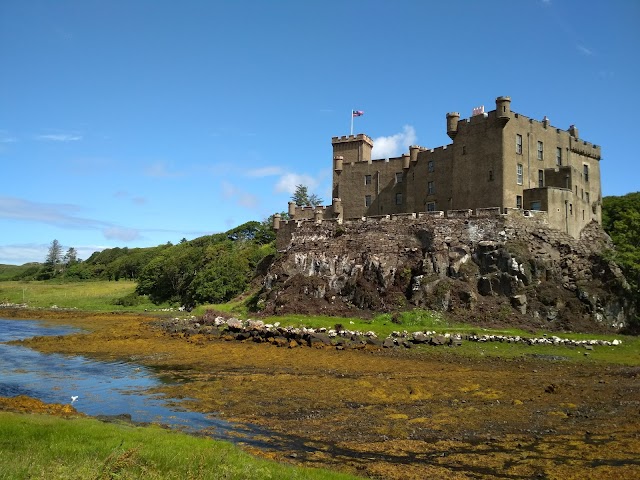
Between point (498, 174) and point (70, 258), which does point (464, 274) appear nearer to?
point (498, 174)

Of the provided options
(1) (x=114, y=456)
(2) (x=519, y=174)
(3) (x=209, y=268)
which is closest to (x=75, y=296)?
(3) (x=209, y=268)

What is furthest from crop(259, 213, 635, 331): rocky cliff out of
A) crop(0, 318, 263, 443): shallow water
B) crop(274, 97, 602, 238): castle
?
crop(0, 318, 263, 443): shallow water

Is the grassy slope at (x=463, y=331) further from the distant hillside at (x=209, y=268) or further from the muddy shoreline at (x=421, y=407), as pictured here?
the distant hillside at (x=209, y=268)

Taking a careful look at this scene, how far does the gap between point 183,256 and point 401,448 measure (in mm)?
85136

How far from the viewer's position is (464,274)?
48406 millimetres

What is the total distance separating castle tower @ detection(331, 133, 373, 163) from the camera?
69562 millimetres

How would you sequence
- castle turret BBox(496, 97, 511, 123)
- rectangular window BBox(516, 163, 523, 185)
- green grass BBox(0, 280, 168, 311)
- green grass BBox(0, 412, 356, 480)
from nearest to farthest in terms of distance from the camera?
1. green grass BBox(0, 412, 356, 480)
2. castle turret BBox(496, 97, 511, 123)
3. rectangular window BBox(516, 163, 523, 185)
4. green grass BBox(0, 280, 168, 311)

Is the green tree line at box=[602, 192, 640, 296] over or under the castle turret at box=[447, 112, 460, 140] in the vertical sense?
under

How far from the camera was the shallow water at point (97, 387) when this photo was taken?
61.8ft

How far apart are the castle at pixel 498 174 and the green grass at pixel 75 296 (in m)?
47.5

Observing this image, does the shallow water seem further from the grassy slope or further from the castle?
the castle

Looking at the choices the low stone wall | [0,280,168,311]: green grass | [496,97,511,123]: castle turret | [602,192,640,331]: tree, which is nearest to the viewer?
the low stone wall

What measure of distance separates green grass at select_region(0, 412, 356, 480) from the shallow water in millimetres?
3508

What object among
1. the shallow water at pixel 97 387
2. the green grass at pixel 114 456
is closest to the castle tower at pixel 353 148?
the shallow water at pixel 97 387
